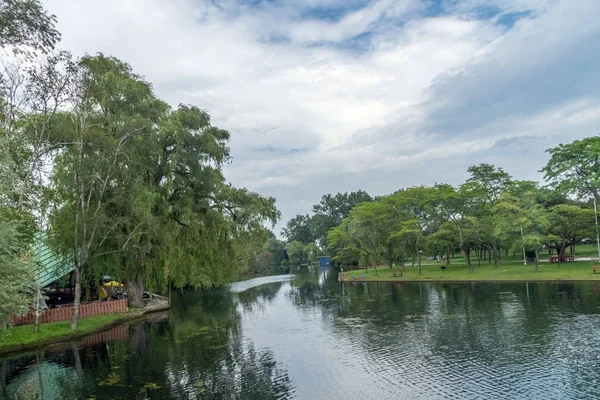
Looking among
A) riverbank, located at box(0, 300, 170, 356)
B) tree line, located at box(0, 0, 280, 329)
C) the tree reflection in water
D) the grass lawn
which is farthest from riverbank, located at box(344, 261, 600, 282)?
riverbank, located at box(0, 300, 170, 356)

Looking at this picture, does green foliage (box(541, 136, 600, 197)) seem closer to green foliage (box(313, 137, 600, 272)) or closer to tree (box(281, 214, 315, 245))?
green foliage (box(313, 137, 600, 272))

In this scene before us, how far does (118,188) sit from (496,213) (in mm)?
44391

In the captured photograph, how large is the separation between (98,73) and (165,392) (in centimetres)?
2121

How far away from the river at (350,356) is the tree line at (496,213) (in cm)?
1743

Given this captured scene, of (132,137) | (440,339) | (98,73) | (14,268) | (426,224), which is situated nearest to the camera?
(14,268)

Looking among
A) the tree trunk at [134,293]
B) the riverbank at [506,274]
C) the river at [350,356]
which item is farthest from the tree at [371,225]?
the tree trunk at [134,293]

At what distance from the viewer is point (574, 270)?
142 ft

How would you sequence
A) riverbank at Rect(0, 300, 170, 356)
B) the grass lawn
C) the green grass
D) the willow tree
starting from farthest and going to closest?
1. the grass lawn
2. the willow tree
3. the green grass
4. riverbank at Rect(0, 300, 170, 356)

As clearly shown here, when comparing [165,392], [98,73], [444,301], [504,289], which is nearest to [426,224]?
[504,289]

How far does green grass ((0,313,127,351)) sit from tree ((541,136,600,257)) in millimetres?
50064

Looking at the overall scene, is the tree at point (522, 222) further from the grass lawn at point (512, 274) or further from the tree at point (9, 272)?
the tree at point (9, 272)

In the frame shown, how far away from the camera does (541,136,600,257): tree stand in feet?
156

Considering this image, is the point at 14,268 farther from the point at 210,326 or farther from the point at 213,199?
the point at 213,199

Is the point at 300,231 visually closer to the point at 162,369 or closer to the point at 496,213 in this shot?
the point at 496,213
